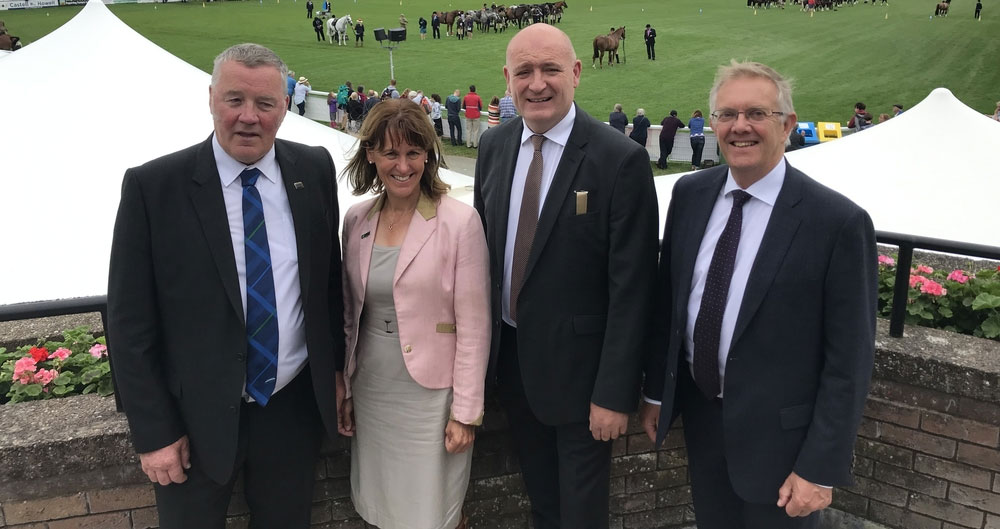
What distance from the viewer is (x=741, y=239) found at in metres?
2.42

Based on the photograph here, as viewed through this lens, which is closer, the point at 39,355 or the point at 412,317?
the point at 412,317

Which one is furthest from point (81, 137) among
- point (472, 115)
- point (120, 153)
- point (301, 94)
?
point (301, 94)

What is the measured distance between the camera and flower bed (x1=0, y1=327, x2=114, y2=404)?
3295 mm

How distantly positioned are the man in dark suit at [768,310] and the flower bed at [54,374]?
2.37 metres

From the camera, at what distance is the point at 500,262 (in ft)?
9.05

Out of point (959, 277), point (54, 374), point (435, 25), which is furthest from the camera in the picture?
point (435, 25)

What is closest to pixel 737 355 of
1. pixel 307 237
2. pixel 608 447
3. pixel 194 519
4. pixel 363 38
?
pixel 608 447

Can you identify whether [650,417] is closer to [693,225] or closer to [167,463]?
[693,225]

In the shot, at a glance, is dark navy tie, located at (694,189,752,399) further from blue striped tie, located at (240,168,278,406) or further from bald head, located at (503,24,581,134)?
blue striped tie, located at (240,168,278,406)

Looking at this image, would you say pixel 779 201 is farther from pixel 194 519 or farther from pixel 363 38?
pixel 363 38

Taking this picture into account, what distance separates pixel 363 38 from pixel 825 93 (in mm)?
24070

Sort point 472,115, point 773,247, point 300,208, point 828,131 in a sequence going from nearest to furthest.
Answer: point 773,247
point 300,208
point 828,131
point 472,115

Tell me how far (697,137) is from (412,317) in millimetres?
16853

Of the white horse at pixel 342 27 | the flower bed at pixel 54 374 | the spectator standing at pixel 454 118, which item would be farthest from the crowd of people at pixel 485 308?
the white horse at pixel 342 27
